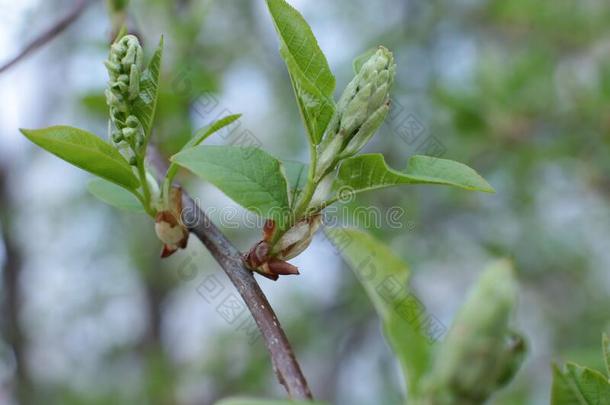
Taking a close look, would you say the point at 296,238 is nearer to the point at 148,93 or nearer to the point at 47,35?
the point at 148,93

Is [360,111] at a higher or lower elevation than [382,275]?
higher

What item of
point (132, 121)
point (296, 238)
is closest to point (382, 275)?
point (296, 238)

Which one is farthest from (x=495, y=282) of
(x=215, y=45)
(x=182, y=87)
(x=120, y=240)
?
(x=120, y=240)

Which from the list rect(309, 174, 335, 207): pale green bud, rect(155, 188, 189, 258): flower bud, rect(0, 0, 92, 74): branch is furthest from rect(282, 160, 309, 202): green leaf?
rect(0, 0, 92, 74): branch

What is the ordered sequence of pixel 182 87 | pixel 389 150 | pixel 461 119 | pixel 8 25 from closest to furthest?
pixel 182 87 → pixel 8 25 → pixel 461 119 → pixel 389 150

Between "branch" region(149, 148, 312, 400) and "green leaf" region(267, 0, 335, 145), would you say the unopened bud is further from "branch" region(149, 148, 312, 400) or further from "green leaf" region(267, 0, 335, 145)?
"branch" region(149, 148, 312, 400)

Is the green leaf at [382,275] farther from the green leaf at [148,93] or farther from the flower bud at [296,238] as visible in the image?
the green leaf at [148,93]

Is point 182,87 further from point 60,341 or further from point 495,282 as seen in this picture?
point 60,341
